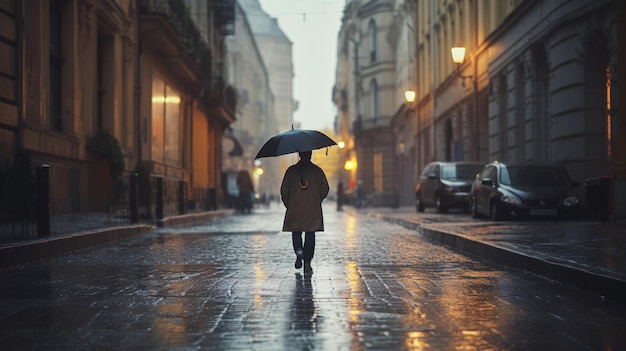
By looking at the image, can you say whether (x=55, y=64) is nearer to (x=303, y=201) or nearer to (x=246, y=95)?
(x=303, y=201)

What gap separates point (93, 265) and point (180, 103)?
81.2 ft

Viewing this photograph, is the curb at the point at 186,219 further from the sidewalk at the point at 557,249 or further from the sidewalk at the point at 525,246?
the sidewalk at the point at 557,249

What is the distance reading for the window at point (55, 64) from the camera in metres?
20.3

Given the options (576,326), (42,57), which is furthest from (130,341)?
(42,57)

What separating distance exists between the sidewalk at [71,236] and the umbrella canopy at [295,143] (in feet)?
9.97

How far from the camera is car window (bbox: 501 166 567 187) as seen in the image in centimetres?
2059

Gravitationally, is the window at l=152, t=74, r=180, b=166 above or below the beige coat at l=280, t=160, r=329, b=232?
above

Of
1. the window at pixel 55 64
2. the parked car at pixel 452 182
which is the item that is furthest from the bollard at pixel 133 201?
the parked car at pixel 452 182

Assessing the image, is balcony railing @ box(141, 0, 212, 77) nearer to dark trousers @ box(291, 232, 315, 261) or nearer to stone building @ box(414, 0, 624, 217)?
stone building @ box(414, 0, 624, 217)

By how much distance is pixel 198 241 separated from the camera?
16.4 metres

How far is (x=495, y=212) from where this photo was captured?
68.6 ft

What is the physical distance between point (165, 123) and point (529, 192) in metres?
15.2

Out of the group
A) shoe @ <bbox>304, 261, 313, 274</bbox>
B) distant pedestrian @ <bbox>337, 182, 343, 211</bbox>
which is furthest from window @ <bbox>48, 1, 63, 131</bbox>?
distant pedestrian @ <bbox>337, 182, 343, 211</bbox>

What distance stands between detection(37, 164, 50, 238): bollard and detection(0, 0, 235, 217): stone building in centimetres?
287
